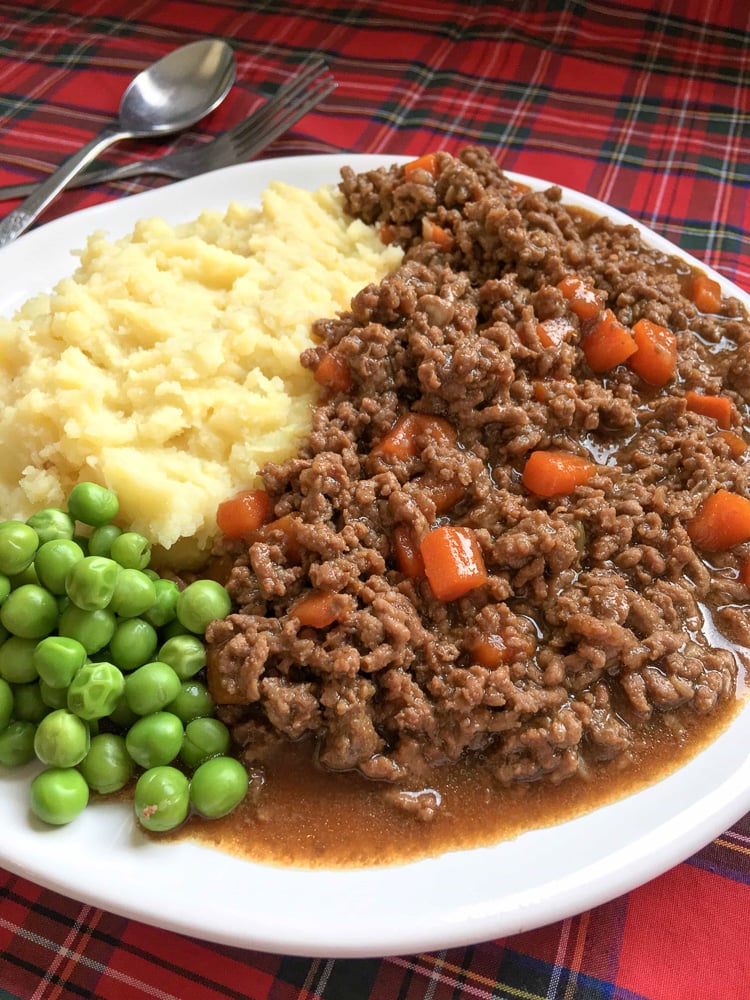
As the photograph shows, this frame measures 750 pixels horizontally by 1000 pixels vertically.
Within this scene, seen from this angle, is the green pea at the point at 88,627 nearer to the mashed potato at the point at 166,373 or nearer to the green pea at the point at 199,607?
the green pea at the point at 199,607

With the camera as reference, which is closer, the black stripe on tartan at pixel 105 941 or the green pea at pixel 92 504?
the black stripe on tartan at pixel 105 941

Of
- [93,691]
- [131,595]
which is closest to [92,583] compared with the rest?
[131,595]

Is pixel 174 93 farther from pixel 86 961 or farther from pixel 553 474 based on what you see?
pixel 86 961

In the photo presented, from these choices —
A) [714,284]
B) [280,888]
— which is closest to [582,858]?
[280,888]

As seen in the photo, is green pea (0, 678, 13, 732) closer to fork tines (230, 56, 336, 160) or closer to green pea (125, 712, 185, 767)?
green pea (125, 712, 185, 767)

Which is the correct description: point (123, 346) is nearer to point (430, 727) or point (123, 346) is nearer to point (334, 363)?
point (334, 363)

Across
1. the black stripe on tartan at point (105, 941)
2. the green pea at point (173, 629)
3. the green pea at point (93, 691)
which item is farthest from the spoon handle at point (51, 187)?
the black stripe on tartan at point (105, 941)

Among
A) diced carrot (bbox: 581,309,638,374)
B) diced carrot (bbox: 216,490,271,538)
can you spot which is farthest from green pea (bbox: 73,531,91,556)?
diced carrot (bbox: 581,309,638,374)
